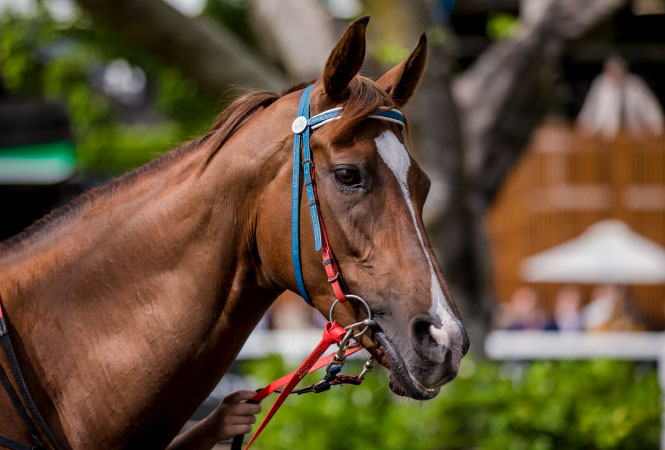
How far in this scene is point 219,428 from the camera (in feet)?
7.86

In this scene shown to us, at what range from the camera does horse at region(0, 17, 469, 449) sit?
213 centimetres

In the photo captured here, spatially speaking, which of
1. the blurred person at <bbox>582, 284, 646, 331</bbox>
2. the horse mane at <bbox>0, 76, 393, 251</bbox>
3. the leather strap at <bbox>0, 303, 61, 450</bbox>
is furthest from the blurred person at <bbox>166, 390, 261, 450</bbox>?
the blurred person at <bbox>582, 284, 646, 331</bbox>

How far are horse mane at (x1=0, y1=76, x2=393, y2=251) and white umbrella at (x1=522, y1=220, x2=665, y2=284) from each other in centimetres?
1286

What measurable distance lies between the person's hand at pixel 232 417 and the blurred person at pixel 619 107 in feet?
42.4

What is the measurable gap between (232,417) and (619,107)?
1484 centimetres

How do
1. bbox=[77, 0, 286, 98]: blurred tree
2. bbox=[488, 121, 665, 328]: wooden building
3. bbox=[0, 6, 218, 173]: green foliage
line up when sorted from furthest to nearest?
bbox=[488, 121, 665, 328]: wooden building
bbox=[0, 6, 218, 173]: green foliage
bbox=[77, 0, 286, 98]: blurred tree

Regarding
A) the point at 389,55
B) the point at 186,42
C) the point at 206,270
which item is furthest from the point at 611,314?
the point at 206,270

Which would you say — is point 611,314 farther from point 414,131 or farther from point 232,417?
point 232,417

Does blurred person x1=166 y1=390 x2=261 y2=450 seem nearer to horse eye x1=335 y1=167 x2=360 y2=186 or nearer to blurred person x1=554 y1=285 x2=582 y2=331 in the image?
horse eye x1=335 y1=167 x2=360 y2=186

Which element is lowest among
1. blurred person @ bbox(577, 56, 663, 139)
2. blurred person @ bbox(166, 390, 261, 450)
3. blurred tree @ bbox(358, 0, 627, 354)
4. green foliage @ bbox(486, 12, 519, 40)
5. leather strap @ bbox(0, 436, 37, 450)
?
blurred person @ bbox(577, 56, 663, 139)

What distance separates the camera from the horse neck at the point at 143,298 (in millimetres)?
2172

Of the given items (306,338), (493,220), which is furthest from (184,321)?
(493,220)

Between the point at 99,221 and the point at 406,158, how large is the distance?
0.94m

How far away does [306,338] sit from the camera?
25.7 ft
